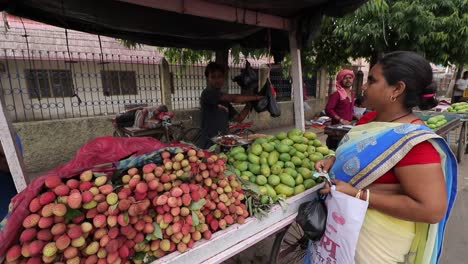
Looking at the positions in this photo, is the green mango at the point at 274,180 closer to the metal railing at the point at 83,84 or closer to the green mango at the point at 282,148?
the green mango at the point at 282,148

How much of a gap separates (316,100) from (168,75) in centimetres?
628

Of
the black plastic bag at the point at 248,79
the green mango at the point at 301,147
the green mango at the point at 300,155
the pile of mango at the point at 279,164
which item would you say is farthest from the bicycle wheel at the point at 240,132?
the green mango at the point at 300,155

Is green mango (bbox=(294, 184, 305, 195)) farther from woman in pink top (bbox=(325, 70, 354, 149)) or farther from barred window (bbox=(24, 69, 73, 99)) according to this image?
barred window (bbox=(24, 69, 73, 99))

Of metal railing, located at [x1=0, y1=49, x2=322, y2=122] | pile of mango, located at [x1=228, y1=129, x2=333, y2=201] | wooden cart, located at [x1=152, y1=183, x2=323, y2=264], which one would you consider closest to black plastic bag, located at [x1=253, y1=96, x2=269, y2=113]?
pile of mango, located at [x1=228, y1=129, x2=333, y2=201]

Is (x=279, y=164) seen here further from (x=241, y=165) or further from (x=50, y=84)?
(x=50, y=84)

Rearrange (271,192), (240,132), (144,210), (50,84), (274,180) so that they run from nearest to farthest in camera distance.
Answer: (144,210)
(271,192)
(274,180)
(240,132)
(50,84)

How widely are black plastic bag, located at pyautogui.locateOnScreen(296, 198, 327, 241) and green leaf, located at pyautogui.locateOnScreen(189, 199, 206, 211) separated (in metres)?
0.68

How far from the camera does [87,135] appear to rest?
530 cm

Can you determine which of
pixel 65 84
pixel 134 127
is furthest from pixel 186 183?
pixel 65 84

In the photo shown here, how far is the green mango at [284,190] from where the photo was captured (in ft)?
5.81

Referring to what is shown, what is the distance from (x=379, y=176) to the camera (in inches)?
49.3

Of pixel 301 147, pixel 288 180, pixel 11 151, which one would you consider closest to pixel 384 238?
pixel 288 180

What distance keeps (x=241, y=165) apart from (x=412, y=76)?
1.19 m

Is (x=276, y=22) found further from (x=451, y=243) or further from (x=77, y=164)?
(x=451, y=243)
